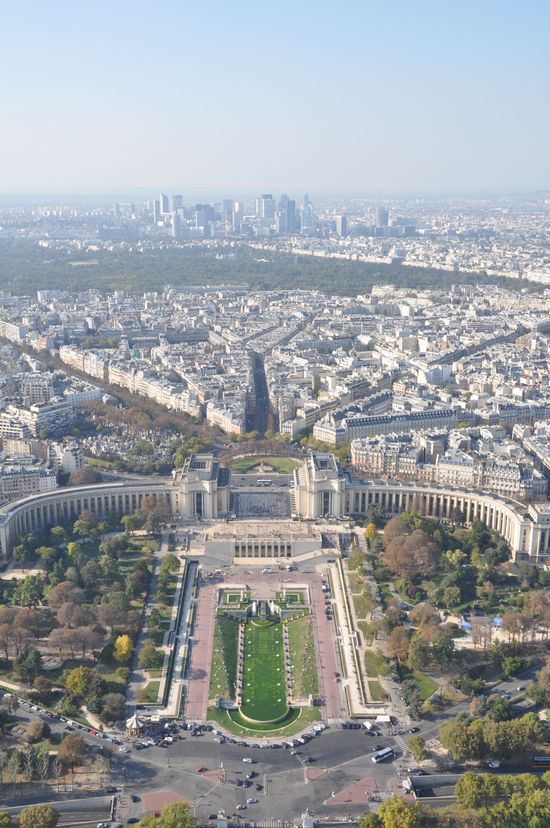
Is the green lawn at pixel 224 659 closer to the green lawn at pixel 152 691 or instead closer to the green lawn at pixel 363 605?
the green lawn at pixel 152 691

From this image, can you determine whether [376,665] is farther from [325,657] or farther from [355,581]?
[355,581]

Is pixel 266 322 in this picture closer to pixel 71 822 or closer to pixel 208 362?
pixel 208 362

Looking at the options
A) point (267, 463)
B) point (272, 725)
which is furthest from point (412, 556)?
point (267, 463)

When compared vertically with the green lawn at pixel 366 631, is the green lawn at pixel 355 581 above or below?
above

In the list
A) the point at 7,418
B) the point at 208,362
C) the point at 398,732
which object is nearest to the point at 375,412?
the point at 208,362

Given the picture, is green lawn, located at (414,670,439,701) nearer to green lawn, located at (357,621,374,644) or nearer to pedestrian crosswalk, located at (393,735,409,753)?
pedestrian crosswalk, located at (393,735,409,753)

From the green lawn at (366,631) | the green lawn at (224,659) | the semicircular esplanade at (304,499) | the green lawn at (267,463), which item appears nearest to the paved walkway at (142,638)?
the green lawn at (224,659)
